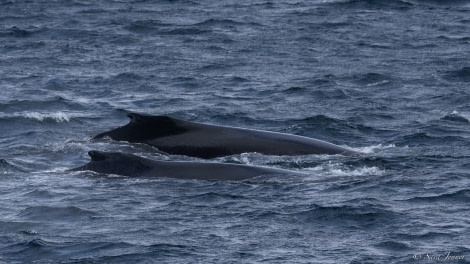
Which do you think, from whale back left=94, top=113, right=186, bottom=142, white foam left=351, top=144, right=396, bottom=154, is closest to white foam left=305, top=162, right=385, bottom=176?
white foam left=351, top=144, right=396, bottom=154

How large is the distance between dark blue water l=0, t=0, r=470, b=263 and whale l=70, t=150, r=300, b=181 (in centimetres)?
35

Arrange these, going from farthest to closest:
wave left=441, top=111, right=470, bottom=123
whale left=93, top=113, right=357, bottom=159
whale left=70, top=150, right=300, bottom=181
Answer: wave left=441, top=111, right=470, bottom=123
whale left=93, top=113, right=357, bottom=159
whale left=70, top=150, right=300, bottom=181

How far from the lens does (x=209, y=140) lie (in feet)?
74.2

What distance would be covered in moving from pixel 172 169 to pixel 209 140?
2.78m

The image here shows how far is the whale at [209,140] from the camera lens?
2239 cm

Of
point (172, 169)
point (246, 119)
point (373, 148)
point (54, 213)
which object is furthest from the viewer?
point (246, 119)

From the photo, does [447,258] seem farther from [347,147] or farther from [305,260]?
[347,147]

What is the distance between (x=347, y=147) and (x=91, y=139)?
4.99m

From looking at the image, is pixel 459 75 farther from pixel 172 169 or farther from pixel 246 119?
pixel 172 169

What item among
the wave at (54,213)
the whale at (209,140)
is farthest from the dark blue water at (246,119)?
the whale at (209,140)

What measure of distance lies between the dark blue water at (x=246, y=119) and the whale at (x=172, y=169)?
1.13 ft

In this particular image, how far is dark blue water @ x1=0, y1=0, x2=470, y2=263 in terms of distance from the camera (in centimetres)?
1642

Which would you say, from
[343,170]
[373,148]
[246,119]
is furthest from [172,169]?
[246,119]

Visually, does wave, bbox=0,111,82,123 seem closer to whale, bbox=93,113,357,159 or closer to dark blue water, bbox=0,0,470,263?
dark blue water, bbox=0,0,470,263
